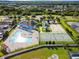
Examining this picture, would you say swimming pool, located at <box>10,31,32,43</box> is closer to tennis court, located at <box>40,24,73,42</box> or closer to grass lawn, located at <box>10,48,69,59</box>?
tennis court, located at <box>40,24,73,42</box>

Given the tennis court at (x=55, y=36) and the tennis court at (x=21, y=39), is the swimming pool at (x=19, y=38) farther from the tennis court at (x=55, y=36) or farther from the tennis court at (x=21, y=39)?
the tennis court at (x=55, y=36)

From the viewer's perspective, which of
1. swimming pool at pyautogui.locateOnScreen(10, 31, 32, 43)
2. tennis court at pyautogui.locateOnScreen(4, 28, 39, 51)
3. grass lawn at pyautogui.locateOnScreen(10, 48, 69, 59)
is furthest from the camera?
swimming pool at pyautogui.locateOnScreen(10, 31, 32, 43)

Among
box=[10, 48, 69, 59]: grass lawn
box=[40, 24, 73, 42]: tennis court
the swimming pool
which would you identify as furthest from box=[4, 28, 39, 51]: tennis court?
box=[10, 48, 69, 59]: grass lawn

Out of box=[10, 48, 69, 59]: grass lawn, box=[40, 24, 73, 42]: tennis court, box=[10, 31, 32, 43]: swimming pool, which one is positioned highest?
box=[10, 31, 32, 43]: swimming pool

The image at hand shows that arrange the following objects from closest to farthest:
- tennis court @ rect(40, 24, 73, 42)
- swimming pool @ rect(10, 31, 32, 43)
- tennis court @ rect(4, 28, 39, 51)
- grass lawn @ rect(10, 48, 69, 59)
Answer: grass lawn @ rect(10, 48, 69, 59) < tennis court @ rect(4, 28, 39, 51) < swimming pool @ rect(10, 31, 32, 43) < tennis court @ rect(40, 24, 73, 42)

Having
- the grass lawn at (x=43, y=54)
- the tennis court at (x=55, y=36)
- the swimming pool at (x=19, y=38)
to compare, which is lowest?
the grass lawn at (x=43, y=54)

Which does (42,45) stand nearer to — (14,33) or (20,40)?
(20,40)

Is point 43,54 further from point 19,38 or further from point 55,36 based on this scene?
point 55,36

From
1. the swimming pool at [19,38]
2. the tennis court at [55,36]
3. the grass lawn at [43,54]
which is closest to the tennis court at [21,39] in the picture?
the swimming pool at [19,38]

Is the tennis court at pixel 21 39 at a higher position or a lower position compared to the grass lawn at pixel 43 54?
higher
